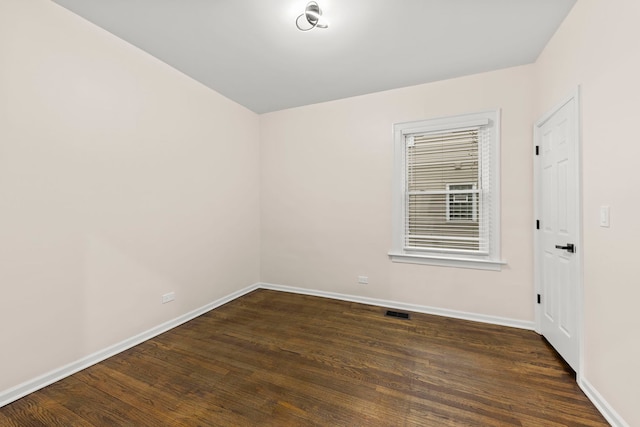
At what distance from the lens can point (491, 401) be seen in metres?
1.72

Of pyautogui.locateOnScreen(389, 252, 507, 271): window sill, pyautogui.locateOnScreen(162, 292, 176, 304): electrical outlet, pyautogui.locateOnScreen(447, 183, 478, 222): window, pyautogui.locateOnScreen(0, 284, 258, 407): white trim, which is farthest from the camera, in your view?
pyautogui.locateOnScreen(447, 183, 478, 222): window

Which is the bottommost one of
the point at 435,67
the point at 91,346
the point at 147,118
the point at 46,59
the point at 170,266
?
the point at 91,346

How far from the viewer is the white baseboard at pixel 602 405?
147 centimetres

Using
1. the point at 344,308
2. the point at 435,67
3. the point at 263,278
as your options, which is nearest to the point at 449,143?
the point at 435,67

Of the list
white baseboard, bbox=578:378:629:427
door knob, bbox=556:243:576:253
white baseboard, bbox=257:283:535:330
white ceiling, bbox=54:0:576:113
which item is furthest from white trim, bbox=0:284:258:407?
door knob, bbox=556:243:576:253

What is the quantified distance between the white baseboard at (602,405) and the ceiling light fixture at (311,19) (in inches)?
126

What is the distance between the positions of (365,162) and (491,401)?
8.69ft

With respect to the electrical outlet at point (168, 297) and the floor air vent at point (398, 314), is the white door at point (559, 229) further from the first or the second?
the electrical outlet at point (168, 297)

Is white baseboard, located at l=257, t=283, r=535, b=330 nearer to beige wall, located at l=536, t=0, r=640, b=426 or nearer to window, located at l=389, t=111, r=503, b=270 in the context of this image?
window, located at l=389, t=111, r=503, b=270

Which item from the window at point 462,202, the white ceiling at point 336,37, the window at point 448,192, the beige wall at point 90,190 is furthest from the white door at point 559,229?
the beige wall at point 90,190

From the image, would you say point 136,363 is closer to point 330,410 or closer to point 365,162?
point 330,410

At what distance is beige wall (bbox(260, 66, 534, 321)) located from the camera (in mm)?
2771

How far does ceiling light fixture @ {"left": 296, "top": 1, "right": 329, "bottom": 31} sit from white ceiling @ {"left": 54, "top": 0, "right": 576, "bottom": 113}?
0.05 m

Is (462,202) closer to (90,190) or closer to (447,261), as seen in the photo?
(447,261)
